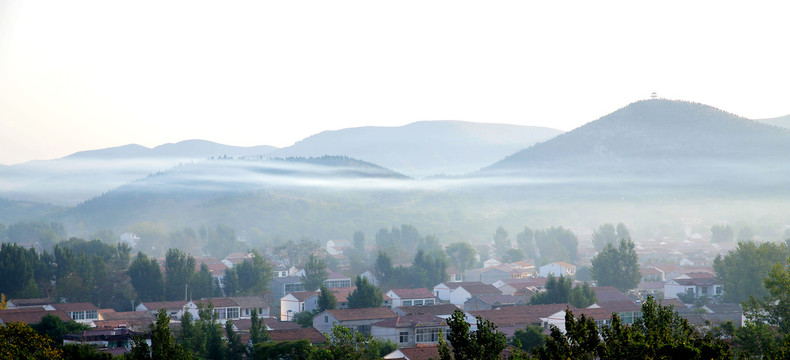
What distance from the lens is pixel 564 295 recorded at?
62531 mm

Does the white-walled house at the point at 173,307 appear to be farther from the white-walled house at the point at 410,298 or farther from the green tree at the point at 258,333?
the green tree at the point at 258,333

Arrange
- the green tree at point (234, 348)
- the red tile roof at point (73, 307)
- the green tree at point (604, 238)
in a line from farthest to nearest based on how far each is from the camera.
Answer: the green tree at point (604, 238)
the red tile roof at point (73, 307)
the green tree at point (234, 348)

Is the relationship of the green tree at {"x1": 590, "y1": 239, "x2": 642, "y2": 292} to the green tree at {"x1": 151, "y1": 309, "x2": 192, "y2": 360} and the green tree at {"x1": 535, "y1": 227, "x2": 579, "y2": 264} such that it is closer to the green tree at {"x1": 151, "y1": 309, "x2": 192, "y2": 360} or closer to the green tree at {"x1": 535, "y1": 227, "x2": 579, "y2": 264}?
the green tree at {"x1": 535, "y1": 227, "x2": 579, "y2": 264}

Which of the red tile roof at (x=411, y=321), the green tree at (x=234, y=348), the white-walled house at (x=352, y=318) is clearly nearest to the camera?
the green tree at (x=234, y=348)

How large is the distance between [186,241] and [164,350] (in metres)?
124

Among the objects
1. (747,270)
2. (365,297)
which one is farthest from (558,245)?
(365,297)

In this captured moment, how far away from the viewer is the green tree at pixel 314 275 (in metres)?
82.1

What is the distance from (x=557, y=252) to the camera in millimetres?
126688

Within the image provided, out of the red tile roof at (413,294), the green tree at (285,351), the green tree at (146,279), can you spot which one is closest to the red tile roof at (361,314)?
the green tree at (285,351)

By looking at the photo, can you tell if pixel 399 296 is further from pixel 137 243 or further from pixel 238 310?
pixel 137 243

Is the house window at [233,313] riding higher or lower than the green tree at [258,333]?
lower

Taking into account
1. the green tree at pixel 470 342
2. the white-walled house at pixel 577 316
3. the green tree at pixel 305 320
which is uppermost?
the green tree at pixel 470 342

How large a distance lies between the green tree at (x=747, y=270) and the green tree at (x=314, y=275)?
3278cm

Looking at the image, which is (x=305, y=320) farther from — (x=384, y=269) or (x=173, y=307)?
(x=384, y=269)
